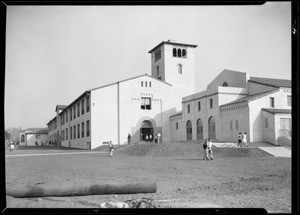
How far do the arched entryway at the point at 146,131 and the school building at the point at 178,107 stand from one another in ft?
0.45

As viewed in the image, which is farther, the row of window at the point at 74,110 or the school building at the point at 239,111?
the row of window at the point at 74,110

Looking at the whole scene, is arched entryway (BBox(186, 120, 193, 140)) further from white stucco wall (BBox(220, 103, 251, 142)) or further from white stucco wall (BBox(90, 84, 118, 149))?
white stucco wall (BBox(90, 84, 118, 149))

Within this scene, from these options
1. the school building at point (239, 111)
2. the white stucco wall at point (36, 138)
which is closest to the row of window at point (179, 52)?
the school building at point (239, 111)

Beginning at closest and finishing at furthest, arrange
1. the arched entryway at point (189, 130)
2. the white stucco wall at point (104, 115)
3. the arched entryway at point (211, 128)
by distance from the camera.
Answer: the arched entryway at point (211, 128)
the white stucco wall at point (104, 115)
the arched entryway at point (189, 130)

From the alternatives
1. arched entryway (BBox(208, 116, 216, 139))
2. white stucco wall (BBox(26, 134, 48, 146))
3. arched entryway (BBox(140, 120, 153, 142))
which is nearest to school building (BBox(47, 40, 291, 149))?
arched entryway (BBox(208, 116, 216, 139))

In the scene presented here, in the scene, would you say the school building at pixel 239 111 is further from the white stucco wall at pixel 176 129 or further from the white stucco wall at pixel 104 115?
the white stucco wall at pixel 104 115

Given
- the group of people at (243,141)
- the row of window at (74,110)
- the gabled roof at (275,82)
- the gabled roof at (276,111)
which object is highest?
the gabled roof at (275,82)

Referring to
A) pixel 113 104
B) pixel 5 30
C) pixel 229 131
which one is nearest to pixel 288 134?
pixel 229 131

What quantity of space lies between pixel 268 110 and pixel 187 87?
17.3 meters

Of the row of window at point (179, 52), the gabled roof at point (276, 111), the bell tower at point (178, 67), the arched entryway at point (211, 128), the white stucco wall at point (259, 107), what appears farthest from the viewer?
the row of window at point (179, 52)

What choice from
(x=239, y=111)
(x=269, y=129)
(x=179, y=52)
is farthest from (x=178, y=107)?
(x=269, y=129)

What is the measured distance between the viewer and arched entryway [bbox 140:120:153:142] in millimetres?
39062

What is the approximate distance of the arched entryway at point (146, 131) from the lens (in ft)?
128

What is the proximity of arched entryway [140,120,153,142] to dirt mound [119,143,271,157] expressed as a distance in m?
12.0
